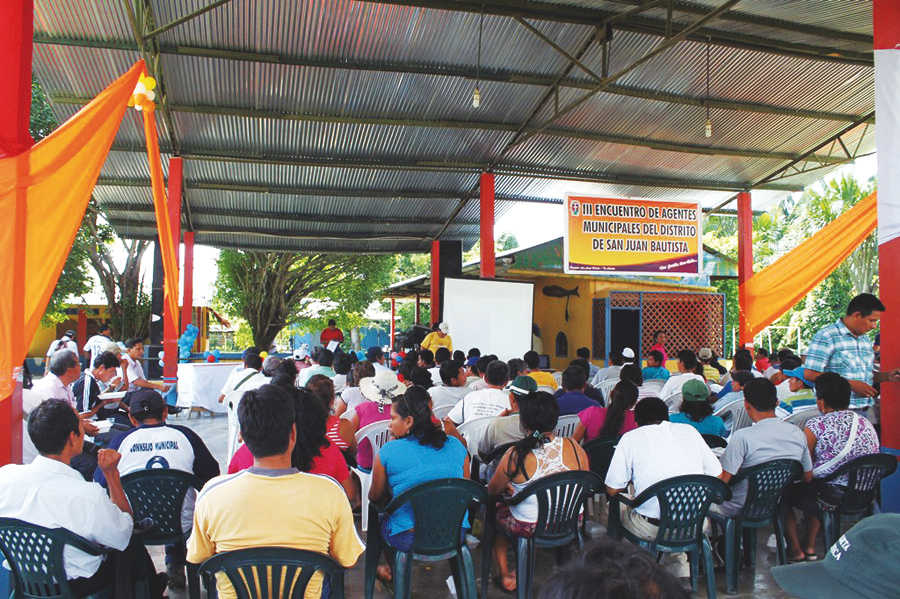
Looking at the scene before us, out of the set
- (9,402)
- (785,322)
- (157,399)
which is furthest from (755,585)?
(785,322)

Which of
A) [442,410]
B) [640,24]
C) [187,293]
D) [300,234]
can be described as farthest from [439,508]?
[300,234]

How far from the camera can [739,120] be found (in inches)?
406

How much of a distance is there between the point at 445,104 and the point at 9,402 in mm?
7177

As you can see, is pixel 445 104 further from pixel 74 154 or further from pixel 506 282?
pixel 74 154

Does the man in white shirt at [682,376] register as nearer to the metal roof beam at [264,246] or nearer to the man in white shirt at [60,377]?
the man in white shirt at [60,377]

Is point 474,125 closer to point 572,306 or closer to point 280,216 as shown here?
point 280,216

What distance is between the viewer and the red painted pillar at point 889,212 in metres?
3.87

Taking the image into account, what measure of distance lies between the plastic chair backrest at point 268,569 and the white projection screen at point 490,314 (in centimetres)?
911

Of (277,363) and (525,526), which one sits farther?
(277,363)

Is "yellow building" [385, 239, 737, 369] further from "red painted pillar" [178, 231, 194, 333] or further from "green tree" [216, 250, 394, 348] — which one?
"green tree" [216, 250, 394, 348]

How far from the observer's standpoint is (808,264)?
681 centimetres

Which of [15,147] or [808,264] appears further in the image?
[808,264]

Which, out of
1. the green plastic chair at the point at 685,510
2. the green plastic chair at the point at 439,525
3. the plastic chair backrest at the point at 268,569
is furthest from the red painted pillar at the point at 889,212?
the plastic chair backrest at the point at 268,569

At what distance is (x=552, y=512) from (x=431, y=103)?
7.26 meters
